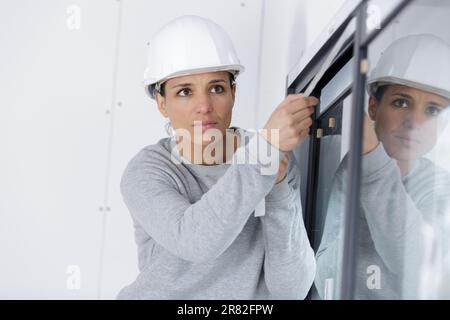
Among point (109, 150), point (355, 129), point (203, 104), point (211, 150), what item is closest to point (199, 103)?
point (203, 104)

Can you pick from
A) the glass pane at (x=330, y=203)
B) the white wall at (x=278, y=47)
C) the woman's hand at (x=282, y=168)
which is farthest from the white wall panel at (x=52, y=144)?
the woman's hand at (x=282, y=168)

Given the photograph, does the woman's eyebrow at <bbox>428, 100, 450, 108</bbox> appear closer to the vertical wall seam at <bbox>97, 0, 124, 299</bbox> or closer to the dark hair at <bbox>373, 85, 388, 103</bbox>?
the dark hair at <bbox>373, 85, 388, 103</bbox>

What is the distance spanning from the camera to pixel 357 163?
0.98m

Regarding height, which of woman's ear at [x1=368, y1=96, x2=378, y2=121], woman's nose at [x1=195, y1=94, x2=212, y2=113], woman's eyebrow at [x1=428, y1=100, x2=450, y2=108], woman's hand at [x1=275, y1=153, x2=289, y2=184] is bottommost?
woman's hand at [x1=275, y1=153, x2=289, y2=184]

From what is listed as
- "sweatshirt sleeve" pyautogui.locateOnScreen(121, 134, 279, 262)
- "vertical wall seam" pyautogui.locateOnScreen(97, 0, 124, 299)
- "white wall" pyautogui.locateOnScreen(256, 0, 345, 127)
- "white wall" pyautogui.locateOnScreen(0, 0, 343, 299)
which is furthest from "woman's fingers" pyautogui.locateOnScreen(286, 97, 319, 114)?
"vertical wall seam" pyautogui.locateOnScreen(97, 0, 124, 299)

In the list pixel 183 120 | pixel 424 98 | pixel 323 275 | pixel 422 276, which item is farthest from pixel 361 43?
pixel 323 275

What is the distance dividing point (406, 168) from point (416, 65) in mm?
177

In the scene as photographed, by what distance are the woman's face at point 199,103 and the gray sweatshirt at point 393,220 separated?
1.57 ft

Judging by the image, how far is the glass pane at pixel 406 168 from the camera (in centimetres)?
102

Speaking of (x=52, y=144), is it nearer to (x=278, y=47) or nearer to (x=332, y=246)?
(x=278, y=47)

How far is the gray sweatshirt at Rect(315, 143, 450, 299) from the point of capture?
3.37ft

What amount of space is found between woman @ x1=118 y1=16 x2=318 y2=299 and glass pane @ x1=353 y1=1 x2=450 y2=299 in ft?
0.54

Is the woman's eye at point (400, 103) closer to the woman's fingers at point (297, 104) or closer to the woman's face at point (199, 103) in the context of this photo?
the woman's fingers at point (297, 104)

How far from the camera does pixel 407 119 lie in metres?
1.06
